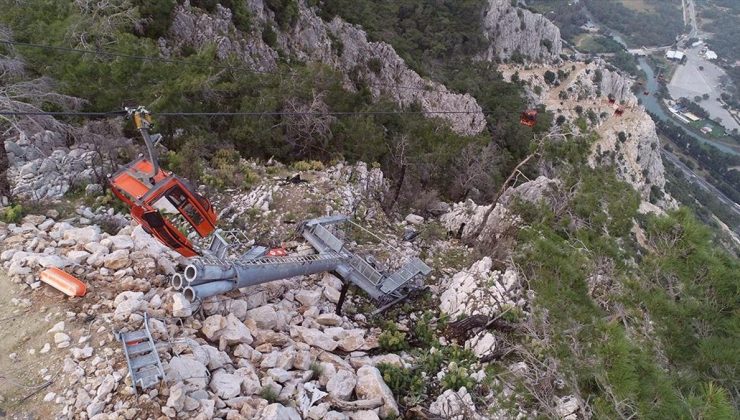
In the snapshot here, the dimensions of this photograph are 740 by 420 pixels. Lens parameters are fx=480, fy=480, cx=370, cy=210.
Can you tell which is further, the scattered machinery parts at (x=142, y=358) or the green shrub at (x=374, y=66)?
the green shrub at (x=374, y=66)

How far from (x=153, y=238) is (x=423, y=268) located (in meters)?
4.69

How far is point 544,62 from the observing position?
55875 mm

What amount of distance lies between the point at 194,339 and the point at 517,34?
56133mm

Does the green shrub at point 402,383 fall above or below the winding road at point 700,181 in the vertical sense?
above

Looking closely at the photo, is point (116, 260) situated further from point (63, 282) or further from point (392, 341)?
point (392, 341)

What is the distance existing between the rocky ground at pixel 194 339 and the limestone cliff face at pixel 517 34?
48.1 meters

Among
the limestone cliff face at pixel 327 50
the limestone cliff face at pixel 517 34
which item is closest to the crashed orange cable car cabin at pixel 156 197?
the limestone cliff face at pixel 327 50

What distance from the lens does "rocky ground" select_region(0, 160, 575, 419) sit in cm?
495

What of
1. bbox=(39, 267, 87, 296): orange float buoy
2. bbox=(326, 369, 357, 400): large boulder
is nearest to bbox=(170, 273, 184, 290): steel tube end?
bbox=(39, 267, 87, 296): orange float buoy

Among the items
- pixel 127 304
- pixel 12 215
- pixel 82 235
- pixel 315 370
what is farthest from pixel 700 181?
pixel 12 215

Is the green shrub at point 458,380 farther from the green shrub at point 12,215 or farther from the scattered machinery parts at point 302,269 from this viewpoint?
the green shrub at point 12,215

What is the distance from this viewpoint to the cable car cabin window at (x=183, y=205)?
716 cm

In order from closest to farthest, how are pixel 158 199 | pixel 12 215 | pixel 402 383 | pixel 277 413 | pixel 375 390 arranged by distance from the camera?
pixel 277 413 < pixel 375 390 < pixel 402 383 < pixel 158 199 < pixel 12 215

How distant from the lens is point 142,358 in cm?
515
